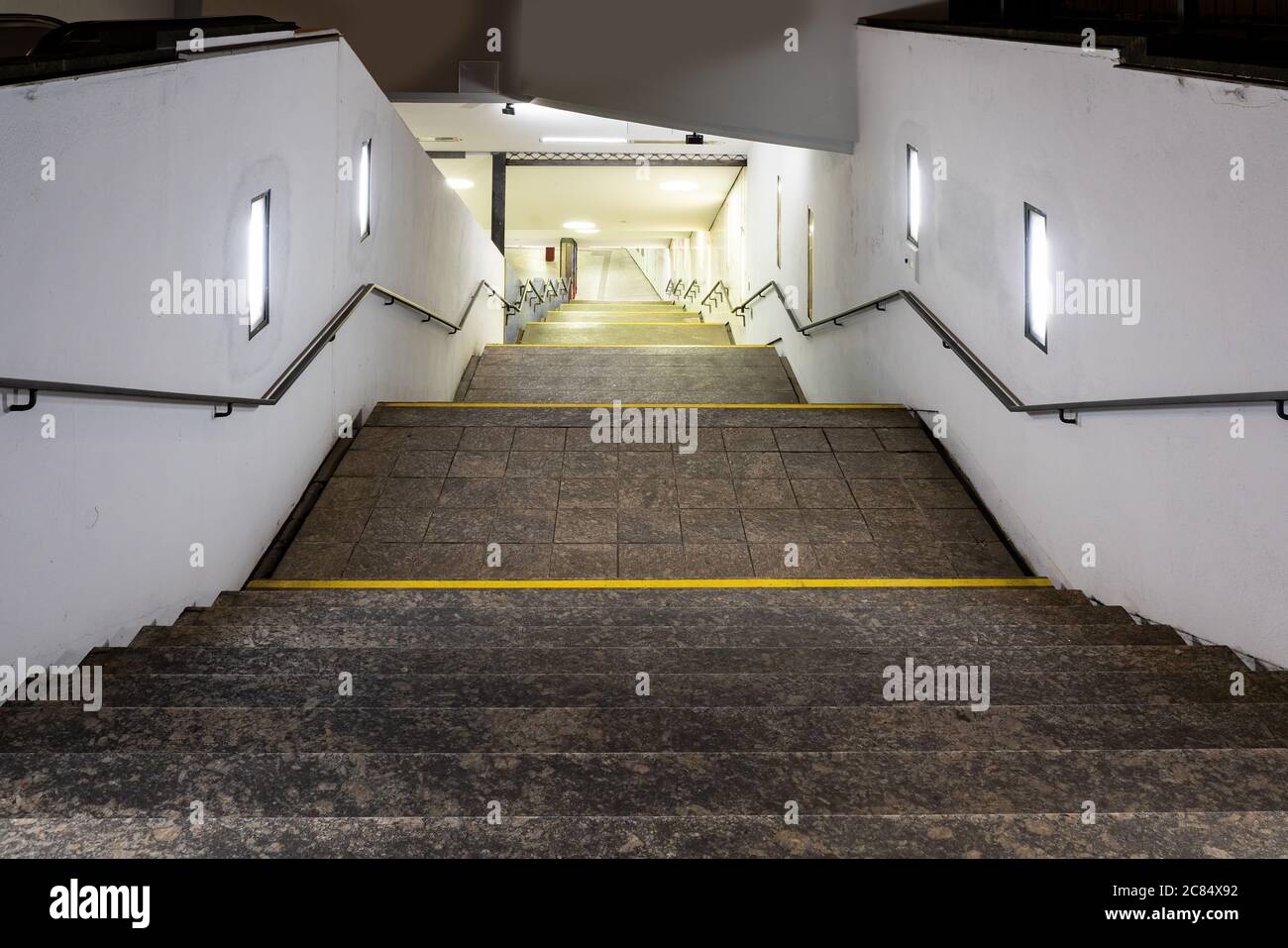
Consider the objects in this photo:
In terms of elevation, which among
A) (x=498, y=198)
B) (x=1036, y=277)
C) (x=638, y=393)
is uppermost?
(x=498, y=198)

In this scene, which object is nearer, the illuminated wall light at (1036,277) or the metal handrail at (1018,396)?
the metal handrail at (1018,396)

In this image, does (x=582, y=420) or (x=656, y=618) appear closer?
(x=656, y=618)

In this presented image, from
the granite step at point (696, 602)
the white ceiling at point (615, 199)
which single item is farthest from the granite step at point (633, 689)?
the white ceiling at point (615, 199)

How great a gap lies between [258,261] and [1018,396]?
349 centimetres

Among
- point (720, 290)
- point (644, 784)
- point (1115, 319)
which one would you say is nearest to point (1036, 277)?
point (1115, 319)

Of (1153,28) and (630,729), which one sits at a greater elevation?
(1153,28)

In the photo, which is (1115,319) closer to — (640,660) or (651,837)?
(640,660)

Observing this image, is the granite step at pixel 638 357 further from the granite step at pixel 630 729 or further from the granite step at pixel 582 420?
the granite step at pixel 630 729

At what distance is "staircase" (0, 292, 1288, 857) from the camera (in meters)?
1.65

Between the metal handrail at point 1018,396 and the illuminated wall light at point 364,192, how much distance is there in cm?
331

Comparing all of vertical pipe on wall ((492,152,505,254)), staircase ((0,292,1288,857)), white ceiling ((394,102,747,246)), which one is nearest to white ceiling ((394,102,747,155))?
white ceiling ((394,102,747,246))

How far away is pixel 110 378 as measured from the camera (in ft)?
8.87

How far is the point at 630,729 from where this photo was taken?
215cm

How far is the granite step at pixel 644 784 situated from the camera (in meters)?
1.72
